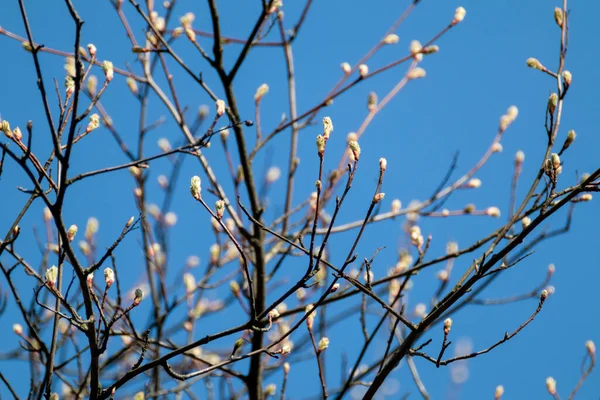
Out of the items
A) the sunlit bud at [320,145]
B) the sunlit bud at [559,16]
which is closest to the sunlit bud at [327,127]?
the sunlit bud at [320,145]

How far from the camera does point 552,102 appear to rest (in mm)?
2830

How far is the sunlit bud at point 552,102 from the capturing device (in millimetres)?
2809

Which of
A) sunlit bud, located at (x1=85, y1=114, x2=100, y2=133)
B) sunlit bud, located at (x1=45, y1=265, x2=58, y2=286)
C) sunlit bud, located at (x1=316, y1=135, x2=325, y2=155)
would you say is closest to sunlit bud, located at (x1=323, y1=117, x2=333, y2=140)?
sunlit bud, located at (x1=316, y1=135, x2=325, y2=155)

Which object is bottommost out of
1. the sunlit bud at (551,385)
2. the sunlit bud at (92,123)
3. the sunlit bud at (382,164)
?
the sunlit bud at (551,385)

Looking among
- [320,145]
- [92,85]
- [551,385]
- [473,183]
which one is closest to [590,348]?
[551,385]

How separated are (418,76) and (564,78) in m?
1.66

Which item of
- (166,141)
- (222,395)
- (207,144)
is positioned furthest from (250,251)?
(166,141)

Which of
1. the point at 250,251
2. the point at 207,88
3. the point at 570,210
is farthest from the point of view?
the point at 250,251

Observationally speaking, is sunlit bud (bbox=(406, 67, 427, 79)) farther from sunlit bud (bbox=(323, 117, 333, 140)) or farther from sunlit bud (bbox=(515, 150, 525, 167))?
sunlit bud (bbox=(323, 117, 333, 140))

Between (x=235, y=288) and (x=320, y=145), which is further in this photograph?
(x=235, y=288)

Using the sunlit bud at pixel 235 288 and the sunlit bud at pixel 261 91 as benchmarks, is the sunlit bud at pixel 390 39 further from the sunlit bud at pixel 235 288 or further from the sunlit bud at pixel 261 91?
the sunlit bud at pixel 235 288

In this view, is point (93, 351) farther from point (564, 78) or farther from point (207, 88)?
point (564, 78)

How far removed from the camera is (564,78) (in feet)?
9.66

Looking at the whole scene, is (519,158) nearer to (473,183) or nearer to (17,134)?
(473,183)
